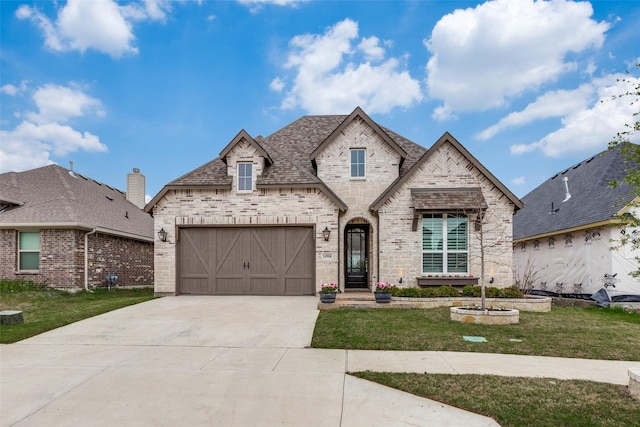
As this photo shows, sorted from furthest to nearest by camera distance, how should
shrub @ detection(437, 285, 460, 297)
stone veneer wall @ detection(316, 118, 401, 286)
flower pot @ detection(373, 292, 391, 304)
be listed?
1. stone veneer wall @ detection(316, 118, 401, 286)
2. shrub @ detection(437, 285, 460, 297)
3. flower pot @ detection(373, 292, 391, 304)

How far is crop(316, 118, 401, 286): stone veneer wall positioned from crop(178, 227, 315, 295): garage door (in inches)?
75.9

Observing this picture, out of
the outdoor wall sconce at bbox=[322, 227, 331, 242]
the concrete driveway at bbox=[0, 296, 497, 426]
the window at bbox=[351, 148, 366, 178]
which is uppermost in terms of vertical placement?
the window at bbox=[351, 148, 366, 178]

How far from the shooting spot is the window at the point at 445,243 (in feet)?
47.9

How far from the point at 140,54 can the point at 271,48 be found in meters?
5.28

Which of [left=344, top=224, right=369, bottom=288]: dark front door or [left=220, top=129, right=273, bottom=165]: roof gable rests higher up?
[left=220, top=129, right=273, bottom=165]: roof gable

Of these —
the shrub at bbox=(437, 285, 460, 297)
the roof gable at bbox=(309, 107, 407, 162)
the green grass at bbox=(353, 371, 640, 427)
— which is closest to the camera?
the green grass at bbox=(353, 371, 640, 427)

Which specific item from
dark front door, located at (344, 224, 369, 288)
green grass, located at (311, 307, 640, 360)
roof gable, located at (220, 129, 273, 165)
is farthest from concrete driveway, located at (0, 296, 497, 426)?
dark front door, located at (344, 224, 369, 288)

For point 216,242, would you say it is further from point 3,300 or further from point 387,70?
point 387,70

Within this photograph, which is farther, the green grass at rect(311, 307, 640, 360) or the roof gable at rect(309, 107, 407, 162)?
the roof gable at rect(309, 107, 407, 162)

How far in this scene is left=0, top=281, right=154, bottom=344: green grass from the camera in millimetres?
9395

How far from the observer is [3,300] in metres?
13.9

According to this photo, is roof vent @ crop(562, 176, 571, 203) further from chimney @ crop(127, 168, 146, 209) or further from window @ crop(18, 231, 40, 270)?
chimney @ crop(127, 168, 146, 209)

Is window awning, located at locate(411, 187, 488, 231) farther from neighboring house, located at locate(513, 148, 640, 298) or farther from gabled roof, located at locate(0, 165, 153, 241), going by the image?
gabled roof, located at locate(0, 165, 153, 241)

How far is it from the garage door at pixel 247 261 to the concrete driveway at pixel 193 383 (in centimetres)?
536
